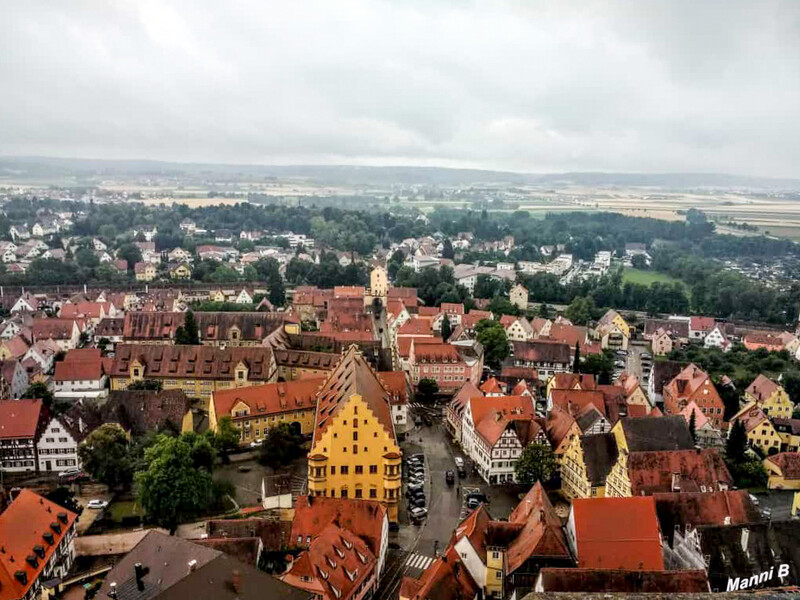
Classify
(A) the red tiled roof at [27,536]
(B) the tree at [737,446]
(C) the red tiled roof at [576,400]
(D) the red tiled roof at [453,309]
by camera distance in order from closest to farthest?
(A) the red tiled roof at [27,536], (B) the tree at [737,446], (C) the red tiled roof at [576,400], (D) the red tiled roof at [453,309]

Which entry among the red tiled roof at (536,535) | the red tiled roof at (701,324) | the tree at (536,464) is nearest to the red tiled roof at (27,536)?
the red tiled roof at (536,535)

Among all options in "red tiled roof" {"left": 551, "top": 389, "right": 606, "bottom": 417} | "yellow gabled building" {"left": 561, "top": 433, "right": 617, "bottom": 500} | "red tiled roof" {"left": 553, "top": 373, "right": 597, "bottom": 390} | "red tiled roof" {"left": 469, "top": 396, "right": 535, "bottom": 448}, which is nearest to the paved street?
"red tiled roof" {"left": 469, "top": 396, "right": 535, "bottom": 448}

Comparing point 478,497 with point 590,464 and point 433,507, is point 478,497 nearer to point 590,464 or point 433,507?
point 433,507

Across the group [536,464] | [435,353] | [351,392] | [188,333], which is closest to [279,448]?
[351,392]

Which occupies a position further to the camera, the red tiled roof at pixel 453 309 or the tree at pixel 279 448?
the red tiled roof at pixel 453 309

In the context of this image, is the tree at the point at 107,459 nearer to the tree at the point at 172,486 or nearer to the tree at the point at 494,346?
the tree at the point at 172,486

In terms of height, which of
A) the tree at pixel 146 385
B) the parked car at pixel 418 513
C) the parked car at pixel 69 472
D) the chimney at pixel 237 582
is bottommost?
the parked car at pixel 69 472

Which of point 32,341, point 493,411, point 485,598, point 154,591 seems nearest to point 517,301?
point 493,411
